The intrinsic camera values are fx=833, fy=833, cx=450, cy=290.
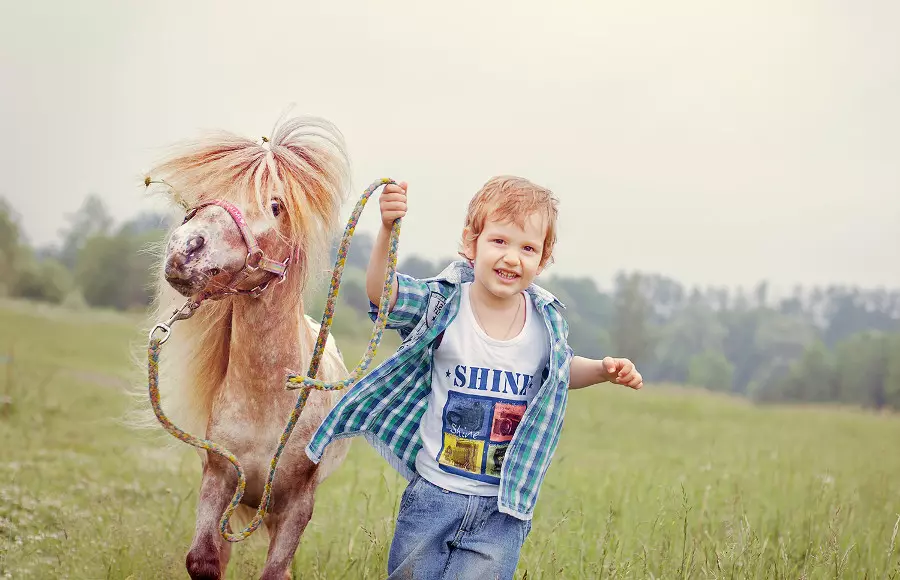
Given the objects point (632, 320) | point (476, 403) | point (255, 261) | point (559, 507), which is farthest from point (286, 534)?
point (632, 320)

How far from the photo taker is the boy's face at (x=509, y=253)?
8.83 feet

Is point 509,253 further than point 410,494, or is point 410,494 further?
point 410,494

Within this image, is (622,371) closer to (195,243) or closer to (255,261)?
(255,261)

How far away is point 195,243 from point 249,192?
1.08 feet

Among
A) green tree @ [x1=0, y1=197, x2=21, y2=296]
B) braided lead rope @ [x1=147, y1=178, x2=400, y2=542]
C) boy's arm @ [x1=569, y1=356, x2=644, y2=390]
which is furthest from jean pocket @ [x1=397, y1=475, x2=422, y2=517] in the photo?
green tree @ [x1=0, y1=197, x2=21, y2=296]

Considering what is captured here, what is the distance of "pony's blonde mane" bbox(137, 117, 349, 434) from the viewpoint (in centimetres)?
293

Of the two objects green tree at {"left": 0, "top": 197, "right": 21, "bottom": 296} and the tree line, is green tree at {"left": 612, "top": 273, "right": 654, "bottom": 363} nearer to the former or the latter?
the tree line

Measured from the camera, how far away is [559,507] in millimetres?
5512

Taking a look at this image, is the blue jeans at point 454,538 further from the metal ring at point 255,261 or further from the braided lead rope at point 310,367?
the metal ring at point 255,261

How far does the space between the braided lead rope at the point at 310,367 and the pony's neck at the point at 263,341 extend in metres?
0.17

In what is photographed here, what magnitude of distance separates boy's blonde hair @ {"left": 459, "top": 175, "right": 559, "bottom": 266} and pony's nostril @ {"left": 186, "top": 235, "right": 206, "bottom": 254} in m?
0.87

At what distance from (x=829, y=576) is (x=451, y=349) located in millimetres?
2077

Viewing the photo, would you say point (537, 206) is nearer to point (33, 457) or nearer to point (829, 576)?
point (829, 576)

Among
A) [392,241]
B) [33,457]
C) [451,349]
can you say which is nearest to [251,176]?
[392,241]
